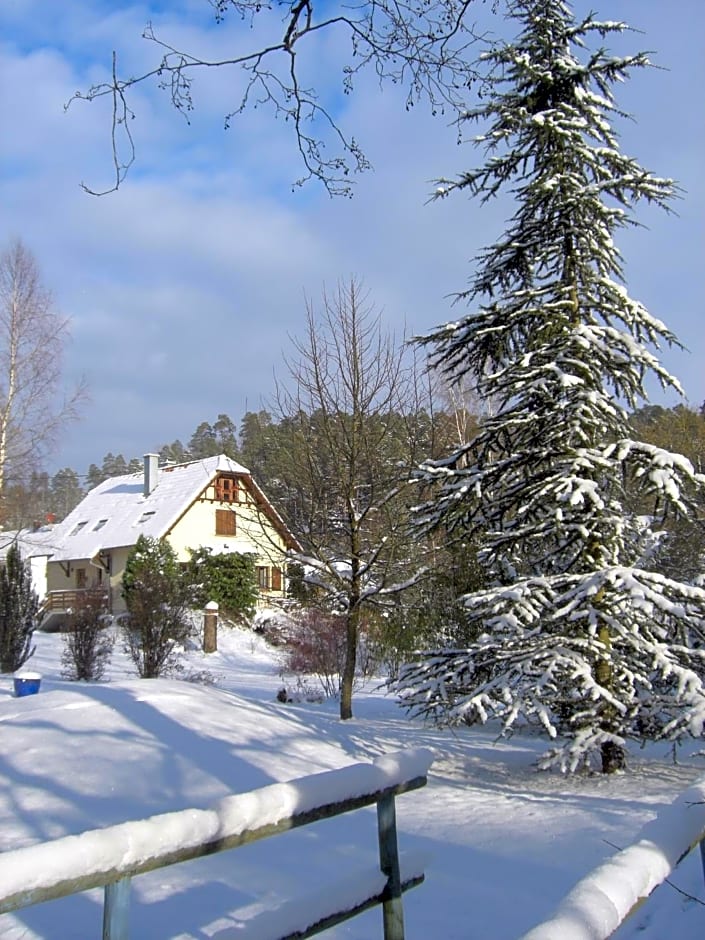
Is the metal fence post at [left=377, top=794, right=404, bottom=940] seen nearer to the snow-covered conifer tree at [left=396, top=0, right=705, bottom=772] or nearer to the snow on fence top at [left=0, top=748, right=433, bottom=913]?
the snow on fence top at [left=0, top=748, right=433, bottom=913]

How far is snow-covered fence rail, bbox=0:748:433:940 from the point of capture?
1873 mm

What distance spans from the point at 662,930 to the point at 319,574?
8634 mm

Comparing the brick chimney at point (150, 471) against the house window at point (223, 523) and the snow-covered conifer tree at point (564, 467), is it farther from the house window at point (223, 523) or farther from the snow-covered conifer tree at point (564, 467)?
the snow-covered conifer tree at point (564, 467)

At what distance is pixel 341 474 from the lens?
12.5m

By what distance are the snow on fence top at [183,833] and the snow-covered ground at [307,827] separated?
489 millimetres

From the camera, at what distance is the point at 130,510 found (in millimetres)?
35781

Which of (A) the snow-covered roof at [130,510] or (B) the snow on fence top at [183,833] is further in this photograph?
(A) the snow-covered roof at [130,510]

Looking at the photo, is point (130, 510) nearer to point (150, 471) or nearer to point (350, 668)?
point (150, 471)

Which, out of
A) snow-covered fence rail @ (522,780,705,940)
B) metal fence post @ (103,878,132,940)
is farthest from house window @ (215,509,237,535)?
metal fence post @ (103,878,132,940)

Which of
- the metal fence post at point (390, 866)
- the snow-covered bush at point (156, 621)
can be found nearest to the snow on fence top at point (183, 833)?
the metal fence post at point (390, 866)

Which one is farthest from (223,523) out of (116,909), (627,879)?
(627,879)

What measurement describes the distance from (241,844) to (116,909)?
47 centimetres

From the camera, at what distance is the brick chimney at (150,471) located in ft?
120

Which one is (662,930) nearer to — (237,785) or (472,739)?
(237,785)
